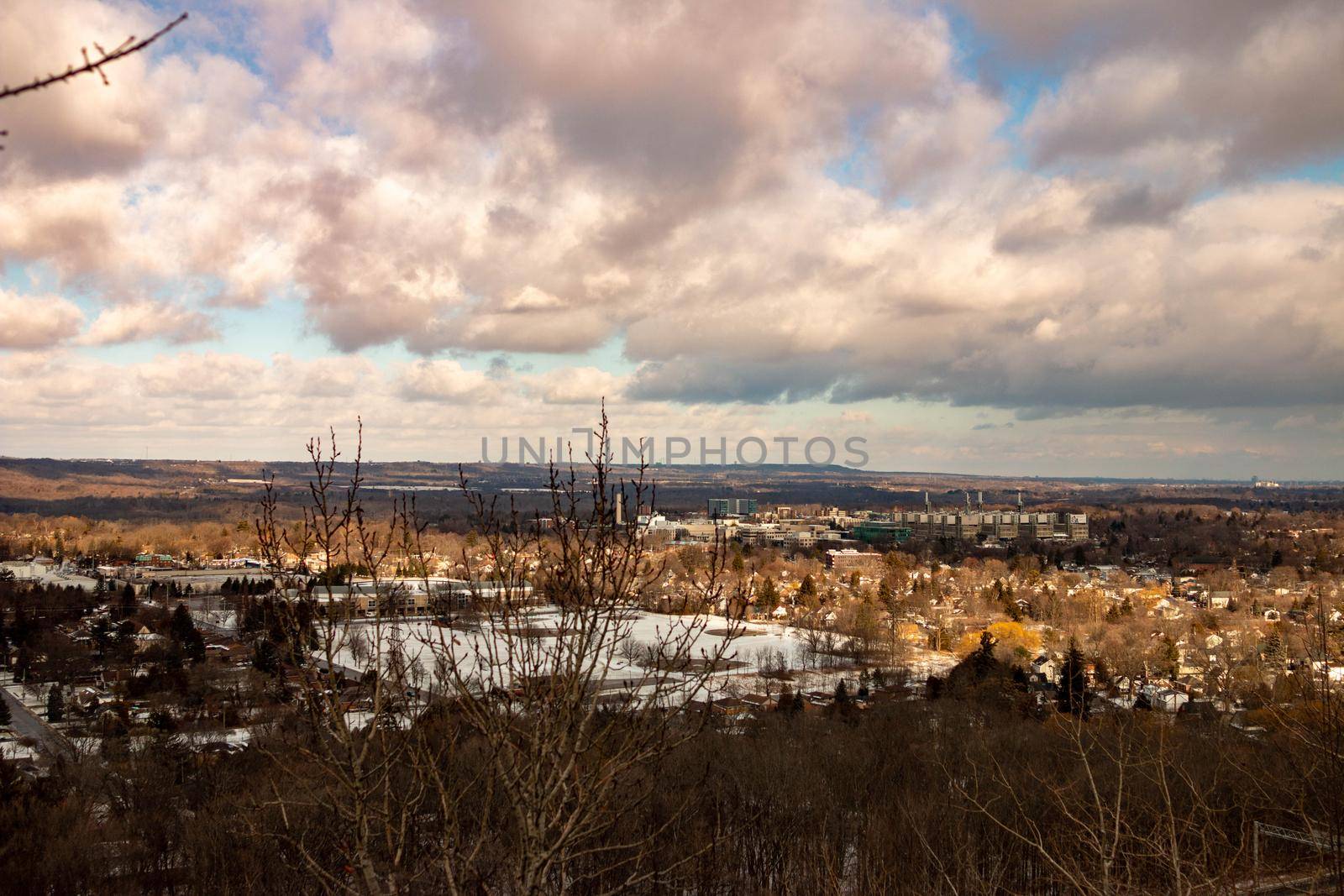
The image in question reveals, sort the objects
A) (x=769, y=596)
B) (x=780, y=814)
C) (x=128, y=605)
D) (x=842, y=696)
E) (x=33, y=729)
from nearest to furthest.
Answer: (x=780, y=814) < (x=33, y=729) < (x=842, y=696) < (x=128, y=605) < (x=769, y=596)

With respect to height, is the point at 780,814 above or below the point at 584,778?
below

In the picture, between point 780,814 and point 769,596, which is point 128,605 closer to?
point 769,596

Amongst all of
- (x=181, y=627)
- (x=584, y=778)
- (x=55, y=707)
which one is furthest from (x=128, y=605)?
(x=584, y=778)

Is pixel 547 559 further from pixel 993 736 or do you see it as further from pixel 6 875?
pixel 993 736

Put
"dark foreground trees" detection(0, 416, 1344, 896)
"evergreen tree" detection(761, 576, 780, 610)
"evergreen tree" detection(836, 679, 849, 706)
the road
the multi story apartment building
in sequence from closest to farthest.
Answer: "dark foreground trees" detection(0, 416, 1344, 896) < the road < "evergreen tree" detection(836, 679, 849, 706) < "evergreen tree" detection(761, 576, 780, 610) < the multi story apartment building

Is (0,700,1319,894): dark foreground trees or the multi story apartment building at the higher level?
(0,700,1319,894): dark foreground trees

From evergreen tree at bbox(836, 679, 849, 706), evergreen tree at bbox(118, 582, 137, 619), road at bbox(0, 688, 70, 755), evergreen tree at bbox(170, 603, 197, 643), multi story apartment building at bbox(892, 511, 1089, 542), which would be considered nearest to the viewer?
road at bbox(0, 688, 70, 755)

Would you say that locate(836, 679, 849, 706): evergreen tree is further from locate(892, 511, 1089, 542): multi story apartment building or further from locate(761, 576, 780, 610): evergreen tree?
locate(892, 511, 1089, 542): multi story apartment building

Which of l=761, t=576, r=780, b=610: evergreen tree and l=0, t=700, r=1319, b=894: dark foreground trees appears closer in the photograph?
l=0, t=700, r=1319, b=894: dark foreground trees

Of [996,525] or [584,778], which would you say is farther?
[996,525]

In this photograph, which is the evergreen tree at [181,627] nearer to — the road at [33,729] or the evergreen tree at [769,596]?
the road at [33,729]

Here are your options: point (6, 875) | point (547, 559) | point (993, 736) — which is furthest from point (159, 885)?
point (993, 736)

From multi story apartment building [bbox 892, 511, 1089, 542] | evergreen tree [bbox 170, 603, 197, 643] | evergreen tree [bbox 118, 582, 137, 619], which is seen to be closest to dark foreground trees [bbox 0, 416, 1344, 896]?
evergreen tree [bbox 170, 603, 197, 643]
